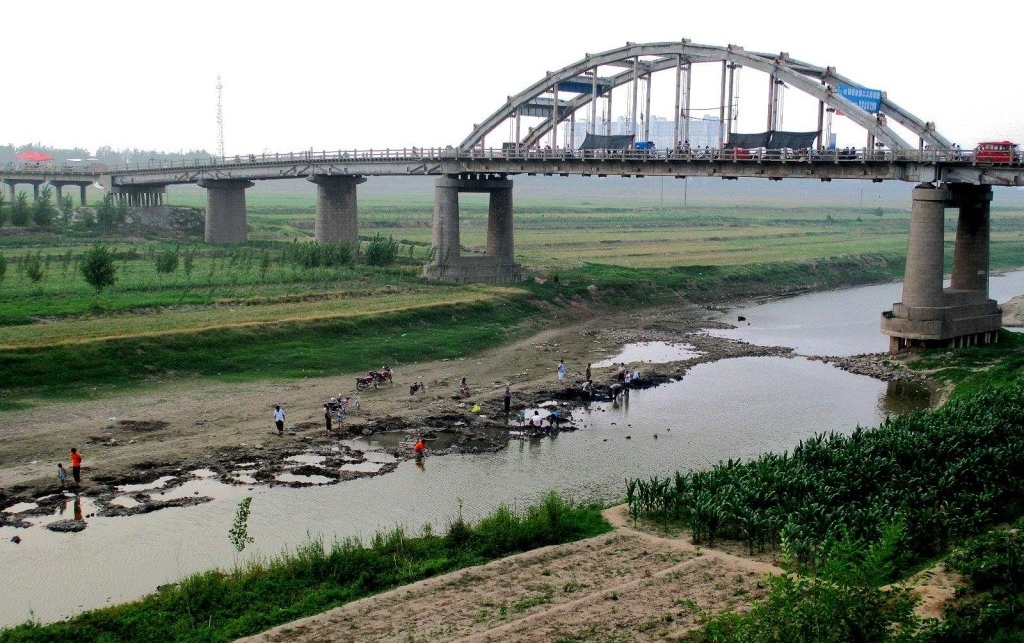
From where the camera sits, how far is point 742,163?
6519 cm

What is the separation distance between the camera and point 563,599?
2467 centimetres

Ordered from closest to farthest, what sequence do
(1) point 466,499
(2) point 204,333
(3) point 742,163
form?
(1) point 466,499 → (2) point 204,333 → (3) point 742,163

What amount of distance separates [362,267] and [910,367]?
1682 inches

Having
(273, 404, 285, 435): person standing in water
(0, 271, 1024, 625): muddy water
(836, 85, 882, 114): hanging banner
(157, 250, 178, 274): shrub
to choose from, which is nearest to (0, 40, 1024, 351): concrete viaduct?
(836, 85, 882, 114): hanging banner

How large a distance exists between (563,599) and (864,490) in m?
11.2

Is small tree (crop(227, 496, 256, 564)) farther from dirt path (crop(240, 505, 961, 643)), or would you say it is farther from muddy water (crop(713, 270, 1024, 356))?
muddy water (crop(713, 270, 1024, 356))

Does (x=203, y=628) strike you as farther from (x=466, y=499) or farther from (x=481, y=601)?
(x=466, y=499)

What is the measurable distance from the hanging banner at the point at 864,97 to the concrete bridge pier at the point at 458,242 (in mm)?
28559

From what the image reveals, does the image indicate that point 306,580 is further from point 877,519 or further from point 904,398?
point 904,398

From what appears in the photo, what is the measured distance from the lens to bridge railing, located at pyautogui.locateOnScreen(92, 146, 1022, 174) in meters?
57.2

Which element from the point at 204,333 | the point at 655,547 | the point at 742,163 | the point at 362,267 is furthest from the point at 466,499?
the point at 362,267

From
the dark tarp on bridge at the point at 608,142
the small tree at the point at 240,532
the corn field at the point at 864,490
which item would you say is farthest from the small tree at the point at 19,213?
the corn field at the point at 864,490

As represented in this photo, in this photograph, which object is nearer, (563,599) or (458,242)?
(563,599)

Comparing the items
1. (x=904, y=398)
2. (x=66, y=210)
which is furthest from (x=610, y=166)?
(x=66, y=210)
